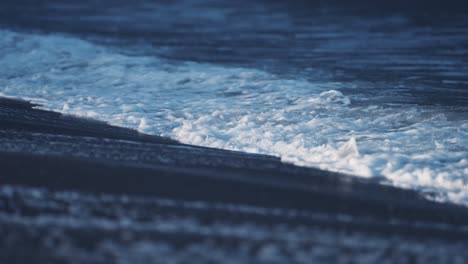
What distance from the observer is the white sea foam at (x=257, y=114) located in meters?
4.86

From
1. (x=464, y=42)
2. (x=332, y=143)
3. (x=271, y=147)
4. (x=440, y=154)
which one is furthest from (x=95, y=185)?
(x=464, y=42)

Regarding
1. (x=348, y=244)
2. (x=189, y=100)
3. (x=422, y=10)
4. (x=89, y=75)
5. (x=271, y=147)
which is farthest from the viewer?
(x=422, y=10)

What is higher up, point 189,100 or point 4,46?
point 4,46

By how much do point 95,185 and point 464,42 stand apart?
1012 cm

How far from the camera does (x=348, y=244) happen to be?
332 cm

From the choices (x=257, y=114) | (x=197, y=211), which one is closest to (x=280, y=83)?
(x=257, y=114)

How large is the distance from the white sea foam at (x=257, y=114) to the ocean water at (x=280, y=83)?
14 millimetres

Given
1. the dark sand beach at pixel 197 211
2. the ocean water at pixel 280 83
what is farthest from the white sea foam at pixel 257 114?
the dark sand beach at pixel 197 211

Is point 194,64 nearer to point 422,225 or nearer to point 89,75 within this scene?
point 89,75

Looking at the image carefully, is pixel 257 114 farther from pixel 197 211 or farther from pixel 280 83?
pixel 197 211

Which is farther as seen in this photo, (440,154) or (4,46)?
(4,46)

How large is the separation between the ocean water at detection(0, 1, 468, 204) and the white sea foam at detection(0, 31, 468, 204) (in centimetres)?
1

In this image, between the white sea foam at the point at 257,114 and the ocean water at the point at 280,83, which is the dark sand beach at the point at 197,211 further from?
the ocean water at the point at 280,83

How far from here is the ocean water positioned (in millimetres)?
5230
